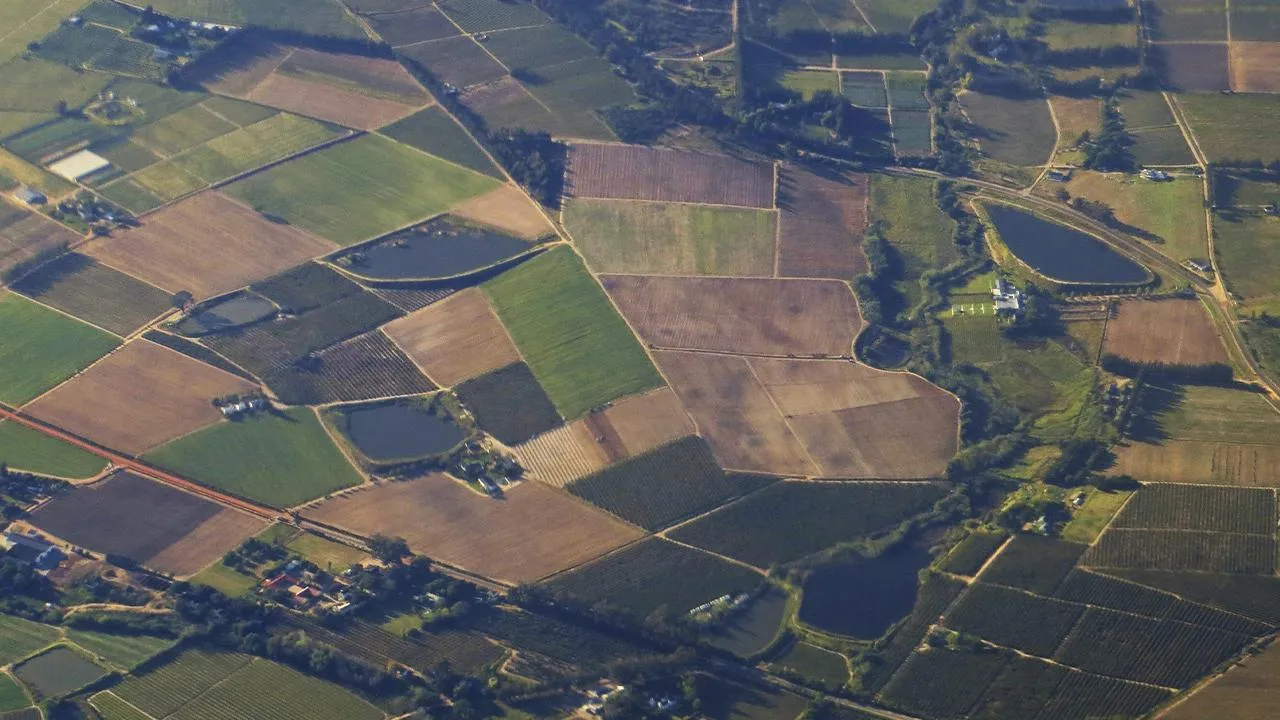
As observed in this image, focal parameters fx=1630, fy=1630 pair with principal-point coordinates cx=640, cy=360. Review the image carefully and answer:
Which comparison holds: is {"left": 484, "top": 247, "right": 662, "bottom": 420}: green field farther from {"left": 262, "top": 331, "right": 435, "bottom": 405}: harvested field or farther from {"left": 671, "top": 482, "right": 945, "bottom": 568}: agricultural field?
{"left": 671, "top": 482, "right": 945, "bottom": 568}: agricultural field

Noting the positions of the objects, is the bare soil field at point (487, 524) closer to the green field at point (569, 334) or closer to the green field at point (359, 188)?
the green field at point (569, 334)

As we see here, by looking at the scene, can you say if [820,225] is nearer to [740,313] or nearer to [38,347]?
[740,313]

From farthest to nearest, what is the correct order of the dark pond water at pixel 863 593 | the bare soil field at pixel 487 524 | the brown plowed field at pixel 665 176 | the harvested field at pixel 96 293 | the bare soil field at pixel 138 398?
the brown plowed field at pixel 665 176 < the harvested field at pixel 96 293 < the bare soil field at pixel 138 398 < the bare soil field at pixel 487 524 < the dark pond water at pixel 863 593

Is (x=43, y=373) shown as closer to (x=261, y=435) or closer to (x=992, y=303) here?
(x=261, y=435)

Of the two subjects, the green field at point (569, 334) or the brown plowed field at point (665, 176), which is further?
the brown plowed field at point (665, 176)

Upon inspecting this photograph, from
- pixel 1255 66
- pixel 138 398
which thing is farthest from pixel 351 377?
pixel 1255 66

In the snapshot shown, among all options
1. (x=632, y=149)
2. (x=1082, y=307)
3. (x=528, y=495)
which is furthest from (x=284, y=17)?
(x=1082, y=307)

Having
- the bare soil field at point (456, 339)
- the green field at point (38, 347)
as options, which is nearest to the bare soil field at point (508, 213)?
the bare soil field at point (456, 339)
